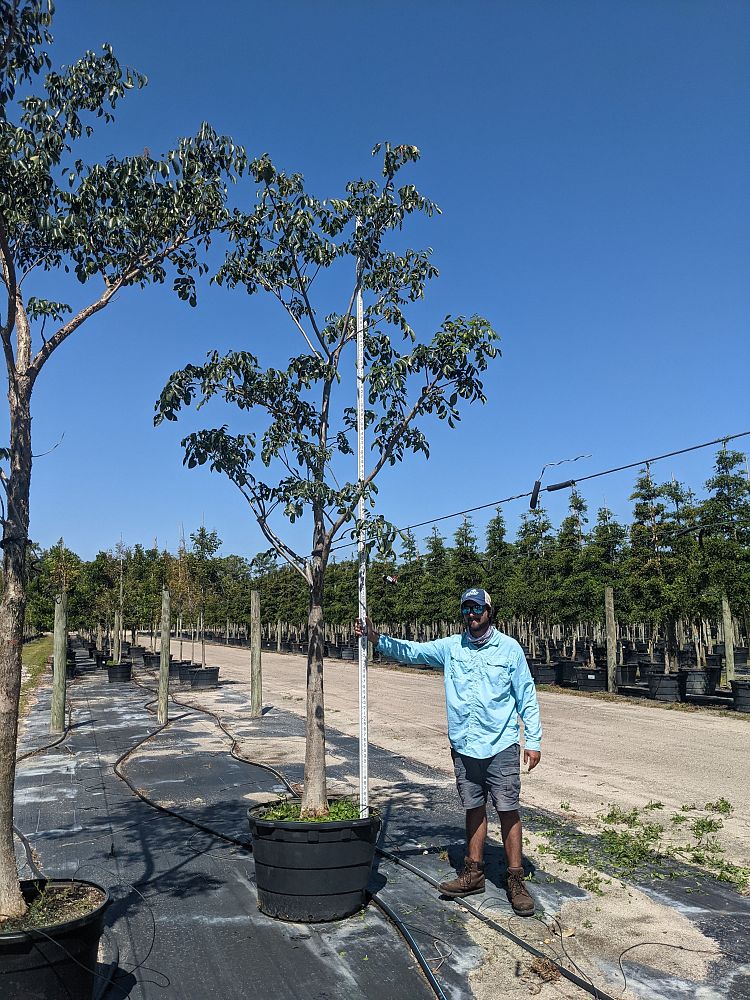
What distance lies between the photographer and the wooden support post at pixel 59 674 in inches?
506

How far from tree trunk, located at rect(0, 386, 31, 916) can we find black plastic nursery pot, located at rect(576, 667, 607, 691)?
18.9 m

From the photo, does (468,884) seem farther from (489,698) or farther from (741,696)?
(741,696)

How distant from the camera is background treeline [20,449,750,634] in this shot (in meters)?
21.0

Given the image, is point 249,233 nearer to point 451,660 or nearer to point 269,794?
point 451,660

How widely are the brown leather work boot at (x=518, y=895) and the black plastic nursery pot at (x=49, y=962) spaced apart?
239cm

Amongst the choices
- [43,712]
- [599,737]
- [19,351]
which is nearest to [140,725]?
[43,712]

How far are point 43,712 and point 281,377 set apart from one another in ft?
43.8

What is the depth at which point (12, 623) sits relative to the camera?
12.1 feet

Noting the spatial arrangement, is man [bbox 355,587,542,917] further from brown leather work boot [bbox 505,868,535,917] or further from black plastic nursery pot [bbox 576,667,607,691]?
black plastic nursery pot [bbox 576,667,607,691]

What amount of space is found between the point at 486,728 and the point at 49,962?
2.59 meters

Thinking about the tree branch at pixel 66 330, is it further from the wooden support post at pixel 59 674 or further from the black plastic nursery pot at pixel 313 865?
the wooden support post at pixel 59 674

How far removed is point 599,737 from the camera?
1283cm

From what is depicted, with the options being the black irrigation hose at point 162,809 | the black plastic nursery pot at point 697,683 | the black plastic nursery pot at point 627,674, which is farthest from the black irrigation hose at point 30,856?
the black plastic nursery pot at point 627,674

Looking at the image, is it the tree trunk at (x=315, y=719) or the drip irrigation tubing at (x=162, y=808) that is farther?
the drip irrigation tubing at (x=162, y=808)
